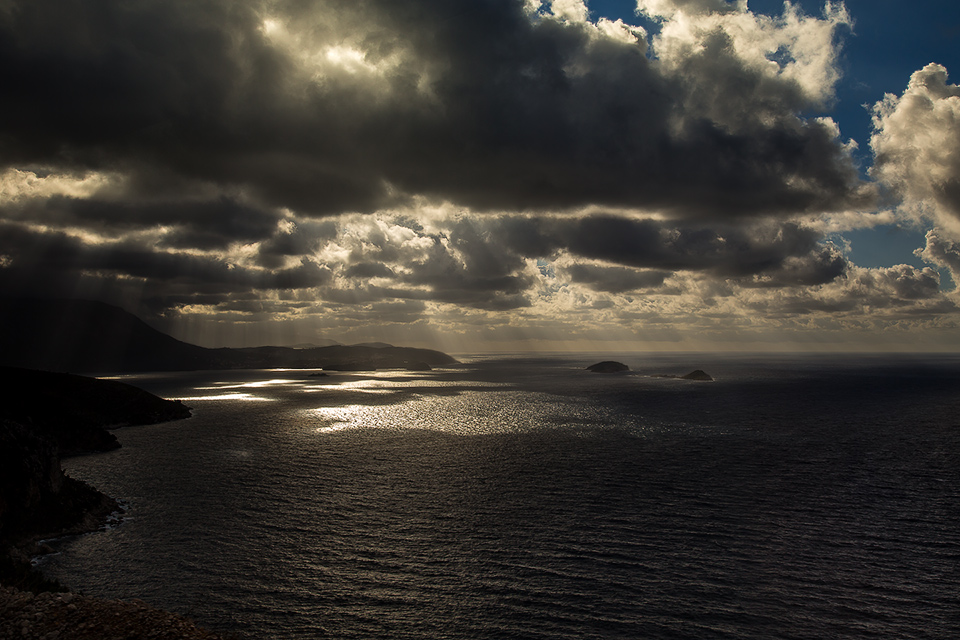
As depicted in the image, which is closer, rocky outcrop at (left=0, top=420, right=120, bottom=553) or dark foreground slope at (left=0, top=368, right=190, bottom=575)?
dark foreground slope at (left=0, top=368, right=190, bottom=575)

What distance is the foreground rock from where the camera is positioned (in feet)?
68.5

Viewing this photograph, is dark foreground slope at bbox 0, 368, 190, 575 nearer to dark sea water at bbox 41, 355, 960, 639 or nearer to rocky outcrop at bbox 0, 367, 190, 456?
rocky outcrop at bbox 0, 367, 190, 456

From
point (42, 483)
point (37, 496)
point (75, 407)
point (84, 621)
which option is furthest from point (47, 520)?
point (75, 407)

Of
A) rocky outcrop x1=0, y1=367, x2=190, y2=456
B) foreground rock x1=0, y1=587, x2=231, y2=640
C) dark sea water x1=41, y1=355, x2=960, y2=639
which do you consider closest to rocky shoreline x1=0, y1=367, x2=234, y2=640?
foreground rock x1=0, y1=587, x2=231, y2=640

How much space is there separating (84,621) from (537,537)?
27682 millimetres

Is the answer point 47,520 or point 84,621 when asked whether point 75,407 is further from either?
point 84,621

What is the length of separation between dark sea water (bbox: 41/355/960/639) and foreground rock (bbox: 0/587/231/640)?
13.9 feet

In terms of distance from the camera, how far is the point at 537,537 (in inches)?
1470

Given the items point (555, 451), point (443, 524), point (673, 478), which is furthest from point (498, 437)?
point (443, 524)

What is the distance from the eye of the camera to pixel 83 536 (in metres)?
38.9

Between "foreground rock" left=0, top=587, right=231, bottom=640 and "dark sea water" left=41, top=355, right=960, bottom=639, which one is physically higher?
"foreground rock" left=0, top=587, right=231, bottom=640

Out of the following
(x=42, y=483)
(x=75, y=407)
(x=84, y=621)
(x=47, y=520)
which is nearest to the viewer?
(x=84, y=621)

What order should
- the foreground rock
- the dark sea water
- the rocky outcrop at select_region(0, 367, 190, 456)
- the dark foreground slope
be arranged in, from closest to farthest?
the foreground rock < the dark sea water < the dark foreground slope < the rocky outcrop at select_region(0, 367, 190, 456)

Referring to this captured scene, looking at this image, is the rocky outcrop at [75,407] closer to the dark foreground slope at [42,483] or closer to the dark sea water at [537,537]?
the dark foreground slope at [42,483]
